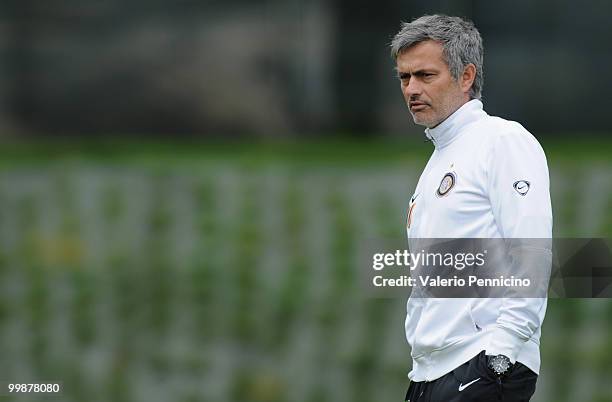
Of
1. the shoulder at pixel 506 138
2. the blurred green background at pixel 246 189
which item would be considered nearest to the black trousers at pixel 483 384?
the shoulder at pixel 506 138

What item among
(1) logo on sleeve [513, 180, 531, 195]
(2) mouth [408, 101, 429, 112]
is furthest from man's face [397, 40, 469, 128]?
(1) logo on sleeve [513, 180, 531, 195]

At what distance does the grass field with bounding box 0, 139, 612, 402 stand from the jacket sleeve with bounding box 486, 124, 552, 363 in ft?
18.9

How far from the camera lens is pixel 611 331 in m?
9.55

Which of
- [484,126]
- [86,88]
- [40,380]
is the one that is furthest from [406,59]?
[86,88]

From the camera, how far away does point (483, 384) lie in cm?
375

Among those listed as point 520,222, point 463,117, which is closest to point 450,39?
point 463,117

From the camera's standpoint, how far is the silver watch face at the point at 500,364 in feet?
12.1

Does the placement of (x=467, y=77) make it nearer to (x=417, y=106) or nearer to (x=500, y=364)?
(x=417, y=106)

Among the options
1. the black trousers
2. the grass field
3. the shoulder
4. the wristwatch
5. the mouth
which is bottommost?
the grass field

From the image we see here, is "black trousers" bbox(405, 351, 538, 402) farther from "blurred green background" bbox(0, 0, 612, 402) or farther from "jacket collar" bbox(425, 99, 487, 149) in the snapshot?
"blurred green background" bbox(0, 0, 612, 402)

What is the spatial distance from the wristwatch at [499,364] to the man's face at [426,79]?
2.28ft

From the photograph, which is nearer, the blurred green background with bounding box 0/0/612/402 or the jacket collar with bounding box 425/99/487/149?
the jacket collar with bounding box 425/99/487/149

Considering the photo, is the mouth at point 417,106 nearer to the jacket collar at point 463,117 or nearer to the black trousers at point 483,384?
the jacket collar at point 463,117

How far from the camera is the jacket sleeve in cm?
361
